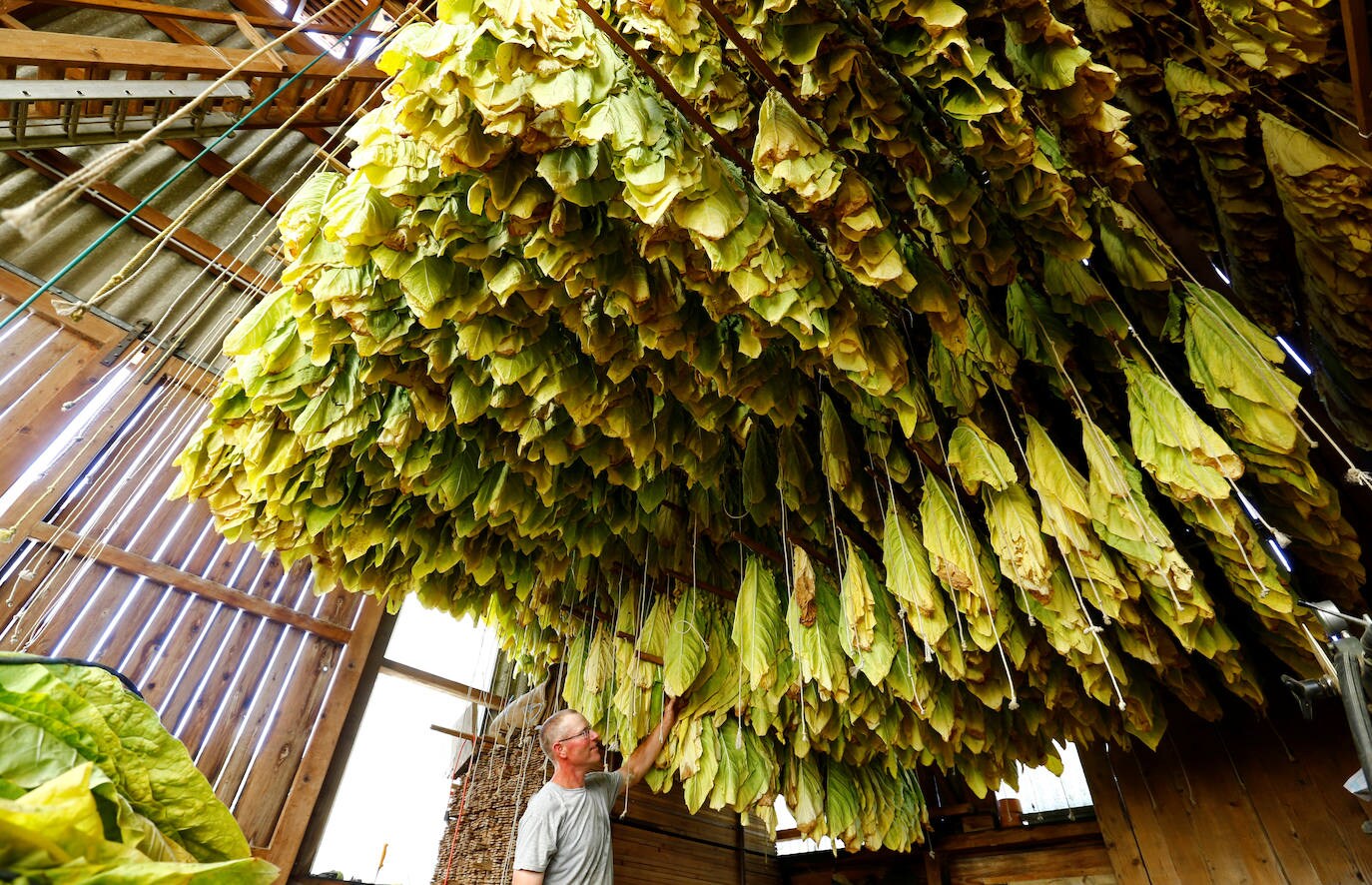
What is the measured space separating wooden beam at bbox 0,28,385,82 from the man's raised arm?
2766mm

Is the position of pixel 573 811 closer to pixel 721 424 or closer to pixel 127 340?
pixel 721 424

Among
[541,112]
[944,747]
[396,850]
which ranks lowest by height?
[396,850]

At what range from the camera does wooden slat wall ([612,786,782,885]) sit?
345 centimetres

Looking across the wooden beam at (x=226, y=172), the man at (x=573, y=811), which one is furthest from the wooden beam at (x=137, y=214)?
the man at (x=573, y=811)

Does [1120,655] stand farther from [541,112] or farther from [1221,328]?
[541,112]

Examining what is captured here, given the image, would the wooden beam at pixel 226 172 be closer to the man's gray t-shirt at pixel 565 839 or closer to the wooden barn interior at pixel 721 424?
the wooden barn interior at pixel 721 424

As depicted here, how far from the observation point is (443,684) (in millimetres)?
4094

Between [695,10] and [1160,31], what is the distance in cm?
156

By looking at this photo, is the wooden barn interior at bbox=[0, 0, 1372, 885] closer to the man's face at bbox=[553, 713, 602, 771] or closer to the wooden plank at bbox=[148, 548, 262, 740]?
the wooden plank at bbox=[148, 548, 262, 740]

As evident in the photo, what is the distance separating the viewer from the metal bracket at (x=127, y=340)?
3084 mm

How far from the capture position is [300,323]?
1589 millimetres

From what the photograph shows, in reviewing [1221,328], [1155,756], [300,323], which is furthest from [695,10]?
[1155,756]

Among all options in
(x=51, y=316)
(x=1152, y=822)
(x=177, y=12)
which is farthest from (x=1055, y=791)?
(x=177, y=12)

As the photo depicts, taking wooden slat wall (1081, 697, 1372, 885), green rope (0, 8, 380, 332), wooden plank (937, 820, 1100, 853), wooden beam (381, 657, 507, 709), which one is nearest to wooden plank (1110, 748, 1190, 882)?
wooden slat wall (1081, 697, 1372, 885)
